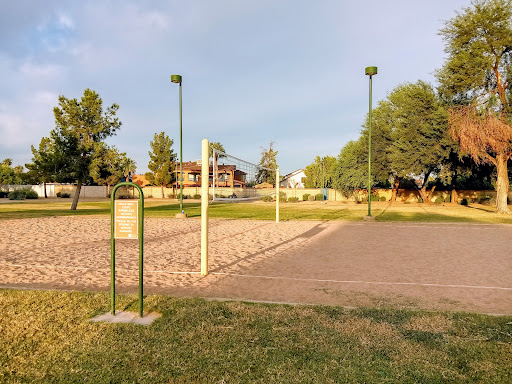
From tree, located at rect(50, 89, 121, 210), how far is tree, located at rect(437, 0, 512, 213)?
2479 centimetres

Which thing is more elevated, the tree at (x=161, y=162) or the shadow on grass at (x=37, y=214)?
the tree at (x=161, y=162)

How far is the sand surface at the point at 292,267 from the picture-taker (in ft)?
20.1

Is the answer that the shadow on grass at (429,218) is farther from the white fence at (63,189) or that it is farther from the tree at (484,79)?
the white fence at (63,189)

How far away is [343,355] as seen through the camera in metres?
3.76

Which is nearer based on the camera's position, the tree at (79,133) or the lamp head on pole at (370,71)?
the lamp head on pole at (370,71)

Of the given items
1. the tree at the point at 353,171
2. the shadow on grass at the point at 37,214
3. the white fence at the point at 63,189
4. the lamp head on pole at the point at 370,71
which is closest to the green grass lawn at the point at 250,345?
the lamp head on pole at the point at 370,71

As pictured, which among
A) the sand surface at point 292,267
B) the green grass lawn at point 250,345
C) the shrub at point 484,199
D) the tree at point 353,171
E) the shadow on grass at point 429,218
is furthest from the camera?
the tree at point 353,171

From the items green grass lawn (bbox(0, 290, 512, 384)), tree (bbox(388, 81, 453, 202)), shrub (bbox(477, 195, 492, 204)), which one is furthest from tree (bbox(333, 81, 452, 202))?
green grass lawn (bbox(0, 290, 512, 384))

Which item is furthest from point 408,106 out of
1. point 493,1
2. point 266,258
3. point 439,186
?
point 266,258

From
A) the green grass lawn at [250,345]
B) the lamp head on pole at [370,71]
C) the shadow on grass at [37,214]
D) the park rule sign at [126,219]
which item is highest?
the lamp head on pole at [370,71]

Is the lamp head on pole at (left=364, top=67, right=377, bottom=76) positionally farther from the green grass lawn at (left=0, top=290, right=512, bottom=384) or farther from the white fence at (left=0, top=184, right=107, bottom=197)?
the white fence at (left=0, top=184, right=107, bottom=197)

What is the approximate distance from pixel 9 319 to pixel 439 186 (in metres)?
52.4

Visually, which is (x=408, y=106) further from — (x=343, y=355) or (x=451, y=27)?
(x=343, y=355)

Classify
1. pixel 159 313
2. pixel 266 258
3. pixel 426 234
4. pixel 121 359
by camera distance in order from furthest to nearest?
pixel 426 234
pixel 266 258
pixel 159 313
pixel 121 359
